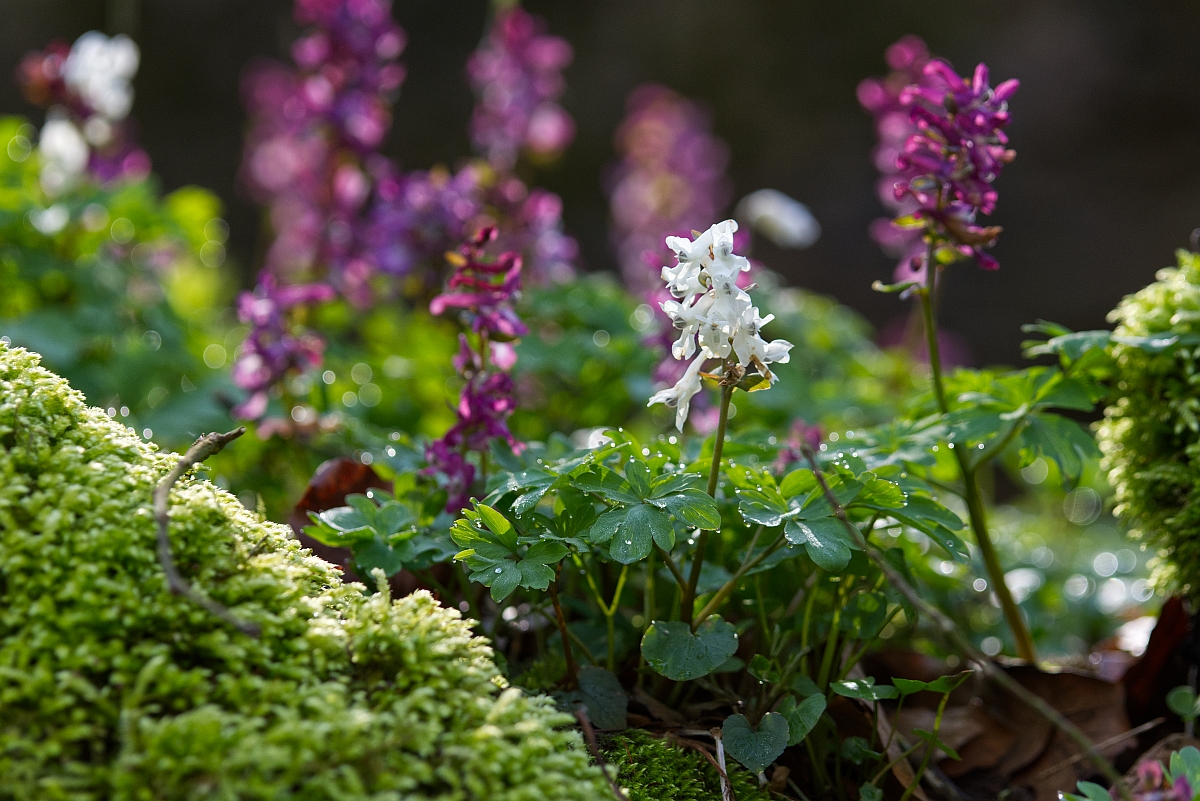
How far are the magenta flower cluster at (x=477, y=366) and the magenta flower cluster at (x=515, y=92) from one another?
213cm

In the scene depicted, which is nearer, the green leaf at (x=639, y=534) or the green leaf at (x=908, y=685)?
the green leaf at (x=639, y=534)

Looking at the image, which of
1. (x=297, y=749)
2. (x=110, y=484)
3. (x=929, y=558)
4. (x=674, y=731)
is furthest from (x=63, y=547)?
(x=929, y=558)

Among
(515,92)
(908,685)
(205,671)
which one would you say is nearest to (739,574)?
(908,685)

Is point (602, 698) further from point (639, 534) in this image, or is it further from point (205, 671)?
point (205, 671)

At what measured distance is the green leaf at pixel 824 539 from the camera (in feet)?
4.91

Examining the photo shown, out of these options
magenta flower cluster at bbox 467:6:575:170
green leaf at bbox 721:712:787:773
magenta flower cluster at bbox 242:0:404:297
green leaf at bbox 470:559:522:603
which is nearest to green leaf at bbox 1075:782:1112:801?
green leaf at bbox 721:712:787:773

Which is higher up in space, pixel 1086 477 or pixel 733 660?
pixel 1086 477

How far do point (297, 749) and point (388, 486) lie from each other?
1239 millimetres

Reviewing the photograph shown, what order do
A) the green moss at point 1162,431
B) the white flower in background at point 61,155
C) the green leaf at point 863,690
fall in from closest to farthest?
the green leaf at point 863,690 < the green moss at point 1162,431 < the white flower in background at point 61,155

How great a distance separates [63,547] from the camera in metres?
1.29

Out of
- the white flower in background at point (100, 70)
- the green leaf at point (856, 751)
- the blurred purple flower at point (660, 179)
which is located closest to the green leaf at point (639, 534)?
the green leaf at point (856, 751)

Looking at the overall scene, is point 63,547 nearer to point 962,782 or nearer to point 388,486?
point 388,486

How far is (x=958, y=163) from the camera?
1.98 m

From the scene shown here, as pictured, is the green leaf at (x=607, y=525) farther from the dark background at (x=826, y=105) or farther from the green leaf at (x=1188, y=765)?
the dark background at (x=826, y=105)
